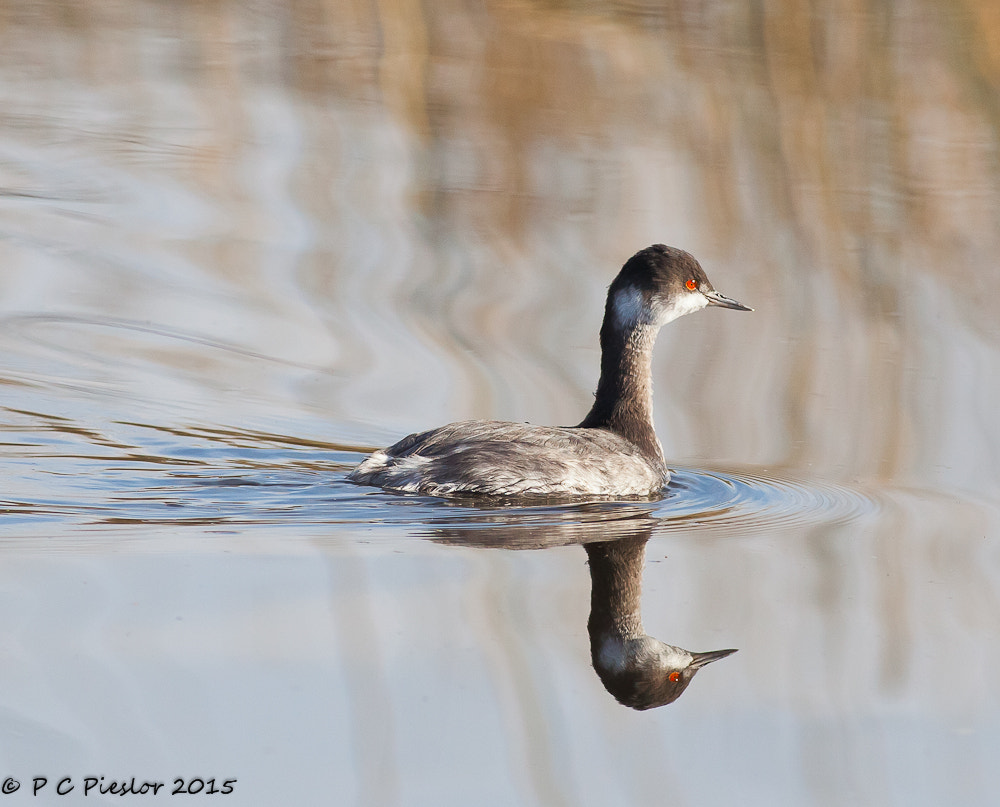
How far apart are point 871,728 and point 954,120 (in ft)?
44.7

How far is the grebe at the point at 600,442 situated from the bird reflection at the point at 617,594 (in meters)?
0.27

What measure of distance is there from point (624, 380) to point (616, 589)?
2.54 meters

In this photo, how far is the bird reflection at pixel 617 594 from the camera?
18.0 feet

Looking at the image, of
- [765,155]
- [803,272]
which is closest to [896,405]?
[803,272]

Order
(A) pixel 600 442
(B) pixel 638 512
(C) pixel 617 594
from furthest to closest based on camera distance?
(A) pixel 600 442 < (B) pixel 638 512 < (C) pixel 617 594

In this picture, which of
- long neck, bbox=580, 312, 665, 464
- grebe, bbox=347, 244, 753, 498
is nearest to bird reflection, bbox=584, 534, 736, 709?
grebe, bbox=347, 244, 753, 498

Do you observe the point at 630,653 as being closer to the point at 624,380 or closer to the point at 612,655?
the point at 612,655

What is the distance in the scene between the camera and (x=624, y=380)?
866 centimetres

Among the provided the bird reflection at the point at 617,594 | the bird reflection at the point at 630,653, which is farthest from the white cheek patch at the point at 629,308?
the bird reflection at the point at 630,653

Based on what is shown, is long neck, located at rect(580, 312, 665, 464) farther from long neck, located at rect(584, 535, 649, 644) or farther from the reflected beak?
the reflected beak

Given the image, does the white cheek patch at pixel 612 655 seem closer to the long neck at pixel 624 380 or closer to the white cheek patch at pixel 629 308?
the long neck at pixel 624 380

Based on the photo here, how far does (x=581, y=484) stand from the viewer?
25.9ft

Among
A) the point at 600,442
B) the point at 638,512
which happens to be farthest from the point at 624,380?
the point at 638,512

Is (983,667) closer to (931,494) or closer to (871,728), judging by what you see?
(871,728)
